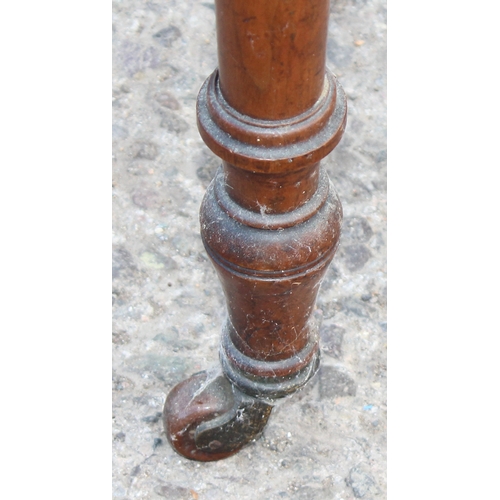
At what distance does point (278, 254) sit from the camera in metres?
1.37

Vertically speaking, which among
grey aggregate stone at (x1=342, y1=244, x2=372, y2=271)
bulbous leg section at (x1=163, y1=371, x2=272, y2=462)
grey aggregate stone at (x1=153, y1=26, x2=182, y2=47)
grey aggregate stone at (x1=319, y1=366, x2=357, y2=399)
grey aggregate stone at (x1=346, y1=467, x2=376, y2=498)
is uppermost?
grey aggregate stone at (x1=153, y1=26, x2=182, y2=47)

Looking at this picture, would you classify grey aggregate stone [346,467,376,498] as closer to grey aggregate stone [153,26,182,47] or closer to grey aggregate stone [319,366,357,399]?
grey aggregate stone [319,366,357,399]

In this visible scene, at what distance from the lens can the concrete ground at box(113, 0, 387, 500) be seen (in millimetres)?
1899

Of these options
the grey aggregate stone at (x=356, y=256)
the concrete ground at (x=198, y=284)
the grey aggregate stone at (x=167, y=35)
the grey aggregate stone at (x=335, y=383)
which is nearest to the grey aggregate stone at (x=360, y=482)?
the concrete ground at (x=198, y=284)

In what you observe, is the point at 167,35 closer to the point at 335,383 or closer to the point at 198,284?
the point at 198,284

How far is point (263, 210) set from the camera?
52.9 inches

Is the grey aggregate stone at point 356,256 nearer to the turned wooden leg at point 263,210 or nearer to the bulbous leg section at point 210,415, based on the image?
the turned wooden leg at point 263,210

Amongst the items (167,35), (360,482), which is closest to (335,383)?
(360,482)

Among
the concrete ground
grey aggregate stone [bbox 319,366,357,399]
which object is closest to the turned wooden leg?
the concrete ground

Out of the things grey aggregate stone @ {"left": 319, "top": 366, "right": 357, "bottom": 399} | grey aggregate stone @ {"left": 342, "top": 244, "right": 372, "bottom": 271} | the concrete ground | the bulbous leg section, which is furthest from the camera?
grey aggregate stone @ {"left": 342, "top": 244, "right": 372, "bottom": 271}

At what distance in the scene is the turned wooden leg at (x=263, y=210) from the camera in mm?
1125

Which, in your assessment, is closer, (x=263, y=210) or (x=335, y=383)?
(x=263, y=210)

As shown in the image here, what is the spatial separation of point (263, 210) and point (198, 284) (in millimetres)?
948

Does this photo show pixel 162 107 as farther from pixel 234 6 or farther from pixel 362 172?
pixel 234 6
